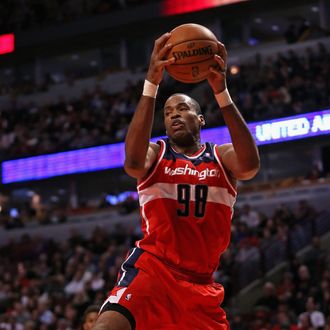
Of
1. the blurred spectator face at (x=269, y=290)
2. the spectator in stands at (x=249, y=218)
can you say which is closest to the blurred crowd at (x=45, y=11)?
the spectator in stands at (x=249, y=218)

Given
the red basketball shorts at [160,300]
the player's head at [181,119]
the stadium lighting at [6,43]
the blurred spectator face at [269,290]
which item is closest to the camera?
the red basketball shorts at [160,300]

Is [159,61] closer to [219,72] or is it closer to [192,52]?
[192,52]

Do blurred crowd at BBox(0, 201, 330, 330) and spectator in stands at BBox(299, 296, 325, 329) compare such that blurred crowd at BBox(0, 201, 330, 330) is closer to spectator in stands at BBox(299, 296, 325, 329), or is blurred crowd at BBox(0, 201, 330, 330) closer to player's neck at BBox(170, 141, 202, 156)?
spectator in stands at BBox(299, 296, 325, 329)

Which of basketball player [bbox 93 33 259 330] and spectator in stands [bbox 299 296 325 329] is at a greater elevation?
basketball player [bbox 93 33 259 330]

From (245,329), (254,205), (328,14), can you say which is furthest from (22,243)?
(328,14)

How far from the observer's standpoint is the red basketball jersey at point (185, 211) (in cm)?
486

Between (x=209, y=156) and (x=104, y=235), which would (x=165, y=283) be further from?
(x=104, y=235)

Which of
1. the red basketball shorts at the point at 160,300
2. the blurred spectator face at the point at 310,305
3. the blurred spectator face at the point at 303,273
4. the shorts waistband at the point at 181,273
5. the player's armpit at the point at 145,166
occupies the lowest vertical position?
the blurred spectator face at the point at 310,305

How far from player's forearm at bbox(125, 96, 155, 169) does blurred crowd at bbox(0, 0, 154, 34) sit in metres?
20.8

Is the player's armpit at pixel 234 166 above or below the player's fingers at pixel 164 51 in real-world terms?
below

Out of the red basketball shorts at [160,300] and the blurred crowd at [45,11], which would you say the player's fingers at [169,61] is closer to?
the red basketball shorts at [160,300]

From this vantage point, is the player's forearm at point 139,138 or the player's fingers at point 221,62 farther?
the player's fingers at point 221,62

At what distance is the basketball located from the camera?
4820 millimetres

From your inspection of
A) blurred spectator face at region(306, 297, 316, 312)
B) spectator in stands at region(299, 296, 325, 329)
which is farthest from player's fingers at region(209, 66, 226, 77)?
blurred spectator face at region(306, 297, 316, 312)
